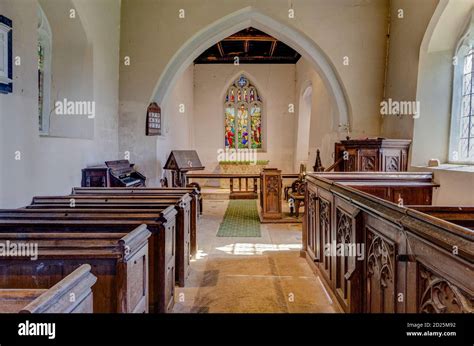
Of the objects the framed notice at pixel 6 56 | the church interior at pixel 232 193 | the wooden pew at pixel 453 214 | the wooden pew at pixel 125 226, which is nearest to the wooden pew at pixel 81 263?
the church interior at pixel 232 193

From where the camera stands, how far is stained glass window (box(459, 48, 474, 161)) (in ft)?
16.0

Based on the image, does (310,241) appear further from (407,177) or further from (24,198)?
(24,198)

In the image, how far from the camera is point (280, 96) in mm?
11719

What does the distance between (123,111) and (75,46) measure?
1494 millimetres

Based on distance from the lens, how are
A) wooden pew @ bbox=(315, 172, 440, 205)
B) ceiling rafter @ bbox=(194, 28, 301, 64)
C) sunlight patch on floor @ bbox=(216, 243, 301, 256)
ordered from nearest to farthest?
wooden pew @ bbox=(315, 172, 440, 205)
sunlight patch on floor @ bbox=(216, 243, 301, 256)
ceiling rafter @ bbox=(194, 28, 301, 64)

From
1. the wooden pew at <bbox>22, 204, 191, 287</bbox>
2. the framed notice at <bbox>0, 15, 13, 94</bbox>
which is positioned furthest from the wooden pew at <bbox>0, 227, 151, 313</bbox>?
the framed notice at <bbox>0, 15, 13, 94</bbox>

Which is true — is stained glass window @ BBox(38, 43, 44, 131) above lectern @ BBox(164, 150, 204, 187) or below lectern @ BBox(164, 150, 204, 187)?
above

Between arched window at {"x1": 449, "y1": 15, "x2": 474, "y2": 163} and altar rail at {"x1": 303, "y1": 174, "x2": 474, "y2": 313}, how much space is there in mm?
2926

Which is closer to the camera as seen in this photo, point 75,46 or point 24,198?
point 24,198

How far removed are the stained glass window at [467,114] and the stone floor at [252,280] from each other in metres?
2.52

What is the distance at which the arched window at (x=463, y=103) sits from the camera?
488 centimetres

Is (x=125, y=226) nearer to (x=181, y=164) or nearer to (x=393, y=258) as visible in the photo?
(x=393, y=258)

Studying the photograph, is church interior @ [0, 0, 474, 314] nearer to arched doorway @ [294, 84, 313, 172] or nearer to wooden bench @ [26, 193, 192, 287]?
wooden bench @ [26, 193, 192, 287]
